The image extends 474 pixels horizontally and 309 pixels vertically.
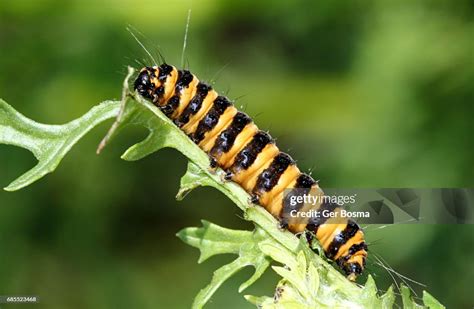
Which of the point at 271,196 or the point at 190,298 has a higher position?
the point at 190,298

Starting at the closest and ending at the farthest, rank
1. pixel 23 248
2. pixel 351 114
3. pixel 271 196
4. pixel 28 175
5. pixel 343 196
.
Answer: pixel 28 175
pixel 271 196
pixel 343 196
pixel 23 248
pixel 351 114

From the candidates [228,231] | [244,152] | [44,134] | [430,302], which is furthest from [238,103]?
[430,302]

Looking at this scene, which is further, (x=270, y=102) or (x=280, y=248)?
(x=270, y=102)

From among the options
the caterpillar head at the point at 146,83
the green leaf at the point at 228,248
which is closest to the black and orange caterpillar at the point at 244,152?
the caterpillar head at the point at 146,83

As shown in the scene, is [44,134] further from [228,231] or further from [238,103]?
[238,103]

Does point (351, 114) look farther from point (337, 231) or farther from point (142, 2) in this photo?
point (337, 231)

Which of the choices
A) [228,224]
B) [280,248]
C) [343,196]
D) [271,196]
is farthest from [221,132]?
[228,224]
